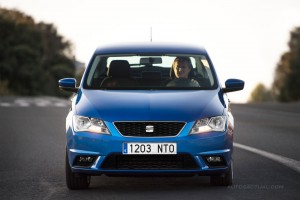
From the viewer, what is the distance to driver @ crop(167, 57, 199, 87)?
9891 mm

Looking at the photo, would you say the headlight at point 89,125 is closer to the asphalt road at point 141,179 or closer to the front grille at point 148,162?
the front grille at point 148,162

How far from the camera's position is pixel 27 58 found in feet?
291

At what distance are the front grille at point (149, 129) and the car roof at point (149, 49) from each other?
1.91 metres

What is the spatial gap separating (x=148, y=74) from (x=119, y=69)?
0.37 meters

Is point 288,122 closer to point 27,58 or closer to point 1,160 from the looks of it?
point 1,160

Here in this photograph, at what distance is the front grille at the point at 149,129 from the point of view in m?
8.48

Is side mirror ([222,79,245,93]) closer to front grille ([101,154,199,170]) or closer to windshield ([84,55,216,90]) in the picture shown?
windshield ([84,55,216,90])

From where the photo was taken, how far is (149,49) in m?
10.3

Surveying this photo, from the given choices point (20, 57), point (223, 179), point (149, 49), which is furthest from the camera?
point (20, 57)

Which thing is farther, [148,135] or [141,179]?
[141,179]

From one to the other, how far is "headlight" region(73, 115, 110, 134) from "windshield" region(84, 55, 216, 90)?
1.00 metres

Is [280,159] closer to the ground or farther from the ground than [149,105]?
closer to the ground

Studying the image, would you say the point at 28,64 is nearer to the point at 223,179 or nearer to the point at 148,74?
the point at 148,74

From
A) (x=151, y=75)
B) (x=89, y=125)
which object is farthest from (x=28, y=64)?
(x=89, y=125)
